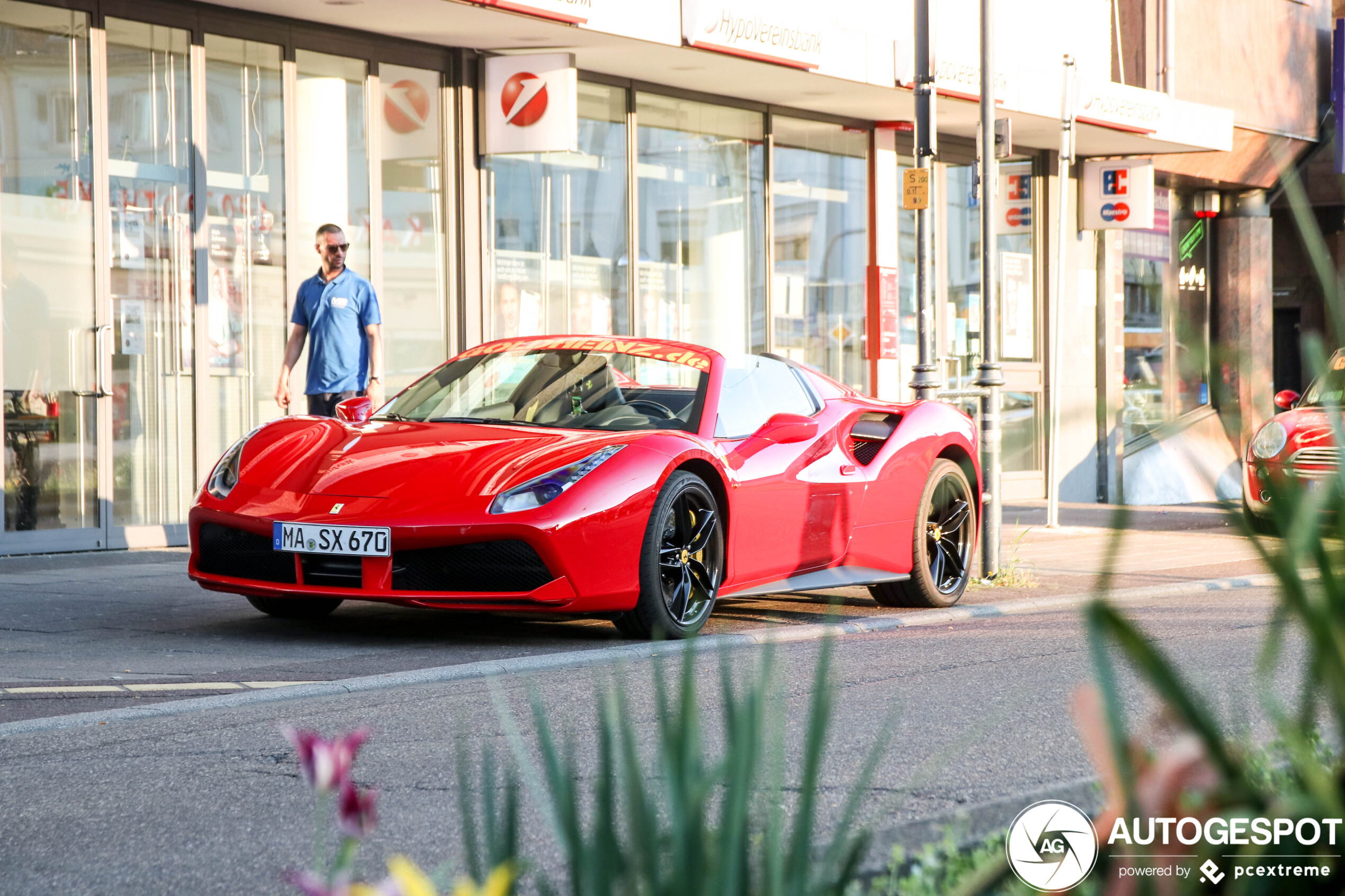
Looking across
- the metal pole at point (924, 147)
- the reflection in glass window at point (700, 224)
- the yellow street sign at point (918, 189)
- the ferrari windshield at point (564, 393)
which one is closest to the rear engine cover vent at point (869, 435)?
the ferrari windshield at point (564, 393)

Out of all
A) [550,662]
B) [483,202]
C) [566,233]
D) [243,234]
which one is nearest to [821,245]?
[566,233]

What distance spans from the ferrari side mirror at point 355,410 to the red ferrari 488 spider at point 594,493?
0.04 feet

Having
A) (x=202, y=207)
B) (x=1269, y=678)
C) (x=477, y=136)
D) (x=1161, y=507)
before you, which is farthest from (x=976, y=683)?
(x=1161, y=507)

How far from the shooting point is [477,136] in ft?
42.3

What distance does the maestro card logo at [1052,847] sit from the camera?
5.07ft

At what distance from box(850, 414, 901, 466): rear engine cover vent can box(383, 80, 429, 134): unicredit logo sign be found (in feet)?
18.5

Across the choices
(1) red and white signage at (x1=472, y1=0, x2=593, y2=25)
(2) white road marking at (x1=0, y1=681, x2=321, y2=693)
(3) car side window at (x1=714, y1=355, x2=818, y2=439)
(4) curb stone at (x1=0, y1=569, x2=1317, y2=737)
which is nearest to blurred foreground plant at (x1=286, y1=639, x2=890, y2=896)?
(4) curb stone at (x1=0, y1=569, x2=1317, y2=737)

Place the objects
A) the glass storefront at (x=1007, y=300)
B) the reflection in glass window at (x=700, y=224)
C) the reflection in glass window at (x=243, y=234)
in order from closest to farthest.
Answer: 1. the reflection in glass window at (x=243, y=234)
2. the reflection in glass window at (x=700, y=224)
3. the glass storefront at (x=1007, y=300)

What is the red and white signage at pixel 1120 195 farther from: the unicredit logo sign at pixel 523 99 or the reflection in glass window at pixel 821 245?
the unicredit logo sign at pixel 523 99

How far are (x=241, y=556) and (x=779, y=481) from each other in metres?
2.30

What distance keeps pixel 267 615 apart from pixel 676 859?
6.34m

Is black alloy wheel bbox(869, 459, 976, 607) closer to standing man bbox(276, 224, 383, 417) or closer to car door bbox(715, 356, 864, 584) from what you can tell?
car door bbox(715, 356, 864, 584)

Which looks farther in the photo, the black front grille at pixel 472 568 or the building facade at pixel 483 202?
the building facade at pixel 483 202

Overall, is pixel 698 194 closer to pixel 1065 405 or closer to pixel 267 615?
pixel 267 615
